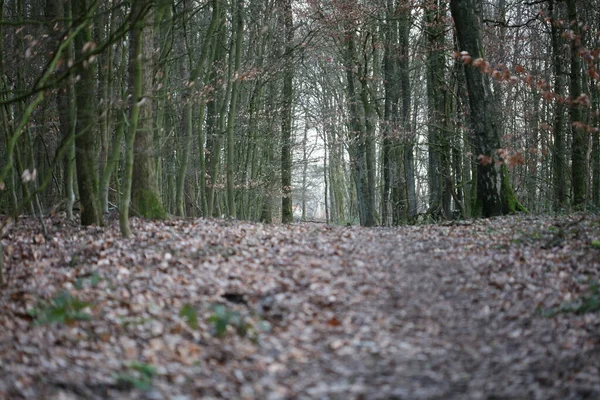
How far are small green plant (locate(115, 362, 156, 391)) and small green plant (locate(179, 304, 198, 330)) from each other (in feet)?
3.07

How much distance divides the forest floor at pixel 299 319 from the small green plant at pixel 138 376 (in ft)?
0.04

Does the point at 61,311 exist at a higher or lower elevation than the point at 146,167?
lower

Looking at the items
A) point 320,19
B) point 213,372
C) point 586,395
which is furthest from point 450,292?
point 320,19

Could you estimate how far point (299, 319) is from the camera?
6254mm

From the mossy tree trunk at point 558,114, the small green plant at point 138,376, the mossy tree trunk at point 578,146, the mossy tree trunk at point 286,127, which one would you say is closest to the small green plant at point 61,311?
the small green plant at point 138,376

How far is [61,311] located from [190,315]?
1.35m

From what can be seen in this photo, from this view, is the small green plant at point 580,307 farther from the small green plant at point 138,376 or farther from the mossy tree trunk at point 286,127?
the mossy tree trunk at point 286,127

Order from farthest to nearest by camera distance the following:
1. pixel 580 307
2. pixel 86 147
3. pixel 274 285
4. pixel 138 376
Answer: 1. pixel 86 147
2. pixel 274 285
3. pixel 580 307
4. pixel 138 376

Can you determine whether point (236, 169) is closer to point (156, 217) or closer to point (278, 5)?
point (278, 5)

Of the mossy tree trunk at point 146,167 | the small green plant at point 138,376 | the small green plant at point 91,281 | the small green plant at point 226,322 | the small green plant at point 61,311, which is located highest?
the mossy tree trunk at point 146,167

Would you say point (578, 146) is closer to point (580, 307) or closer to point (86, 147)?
point (580, 307)

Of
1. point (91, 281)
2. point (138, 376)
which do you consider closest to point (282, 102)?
point (91, 281)

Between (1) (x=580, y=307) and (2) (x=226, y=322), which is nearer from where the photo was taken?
(2) (x=226, y=322)

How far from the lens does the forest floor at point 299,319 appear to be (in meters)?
4.66
